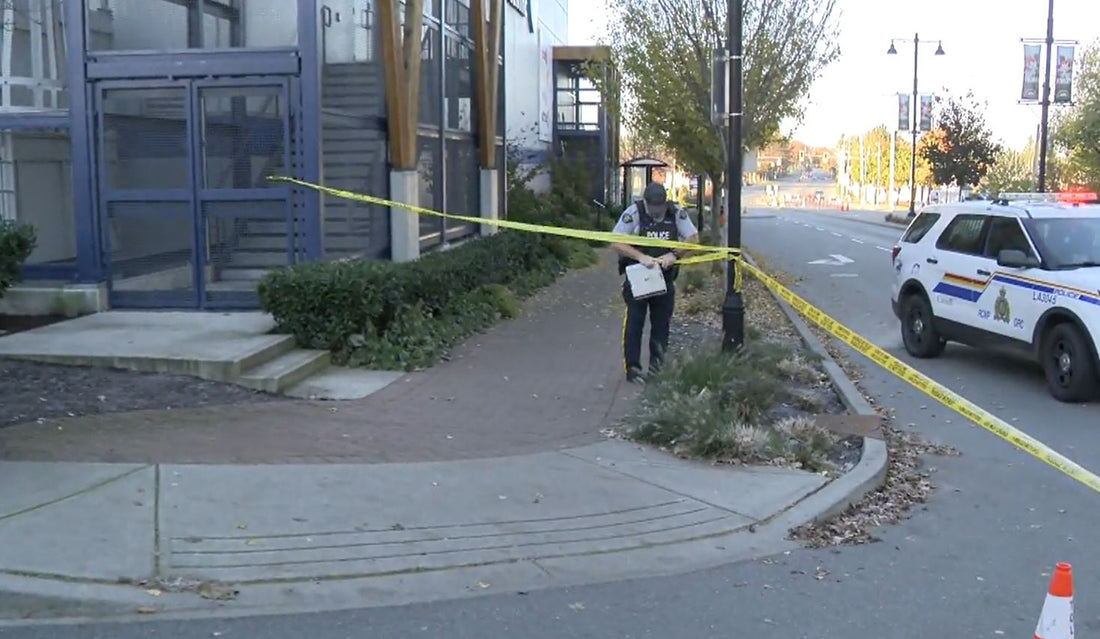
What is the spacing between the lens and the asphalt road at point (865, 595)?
4.88 metres

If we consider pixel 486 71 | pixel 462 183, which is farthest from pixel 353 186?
pixel 486 71

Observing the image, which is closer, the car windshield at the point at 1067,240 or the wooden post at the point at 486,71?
the car windshield at the point at 1067,240

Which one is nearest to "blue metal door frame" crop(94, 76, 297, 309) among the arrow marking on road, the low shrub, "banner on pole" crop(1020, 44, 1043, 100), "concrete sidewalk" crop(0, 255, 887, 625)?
"concrete sidewalk" crop(0, 255, 887, 625)

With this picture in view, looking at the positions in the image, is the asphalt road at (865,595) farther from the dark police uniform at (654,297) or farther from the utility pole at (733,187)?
the dark police uniform at (654,297)

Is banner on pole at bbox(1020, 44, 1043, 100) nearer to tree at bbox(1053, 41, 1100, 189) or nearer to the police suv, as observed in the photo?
tree at bbox(1053, 41, 1100, 189)

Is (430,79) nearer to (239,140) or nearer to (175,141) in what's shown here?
(239,140)

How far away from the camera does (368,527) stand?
5.97m

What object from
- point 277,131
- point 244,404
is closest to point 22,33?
point 277,131

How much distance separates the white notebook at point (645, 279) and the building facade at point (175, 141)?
12.0ft

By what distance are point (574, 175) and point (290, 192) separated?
2179cm

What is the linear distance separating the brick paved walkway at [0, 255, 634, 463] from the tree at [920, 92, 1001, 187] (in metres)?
38.1

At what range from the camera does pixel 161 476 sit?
662 cm

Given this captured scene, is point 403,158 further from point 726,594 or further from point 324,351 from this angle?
point 726,594

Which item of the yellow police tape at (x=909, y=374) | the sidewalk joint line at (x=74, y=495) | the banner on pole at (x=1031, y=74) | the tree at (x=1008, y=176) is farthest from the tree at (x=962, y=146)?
the sidewalk joint line at (x=74, y=495)
